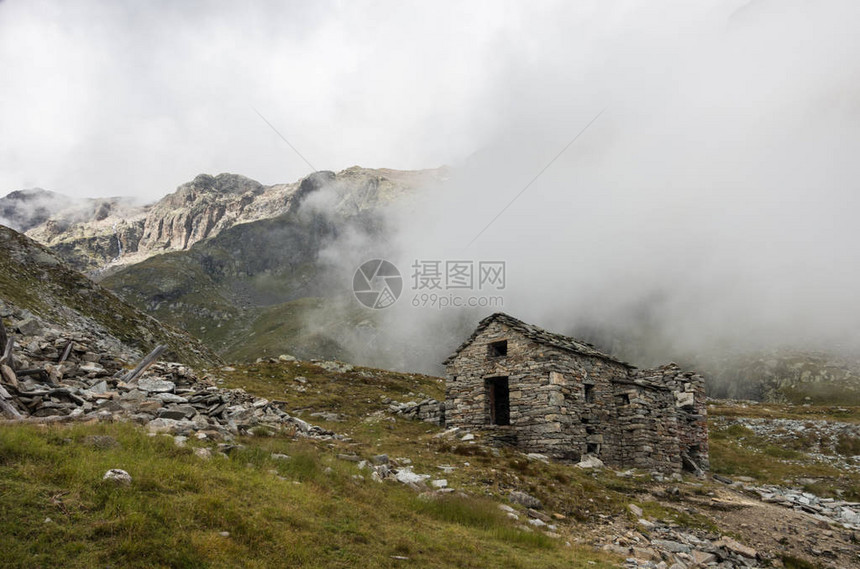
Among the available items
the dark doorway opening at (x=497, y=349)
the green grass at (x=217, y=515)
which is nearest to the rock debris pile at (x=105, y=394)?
the green grass at (x=217, y=515)

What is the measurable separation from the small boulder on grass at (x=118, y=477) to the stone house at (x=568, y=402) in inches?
Result: 646

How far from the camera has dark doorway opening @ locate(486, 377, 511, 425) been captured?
79.5 ft

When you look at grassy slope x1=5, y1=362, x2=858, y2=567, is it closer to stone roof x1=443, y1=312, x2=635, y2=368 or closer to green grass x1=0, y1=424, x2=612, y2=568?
green grass x1=0, y1=424, x2=612, y2=568

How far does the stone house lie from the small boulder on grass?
53.9 feet

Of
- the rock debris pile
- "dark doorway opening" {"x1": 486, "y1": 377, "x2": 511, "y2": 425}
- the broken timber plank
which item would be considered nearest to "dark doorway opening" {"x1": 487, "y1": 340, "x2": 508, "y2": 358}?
"dark doorway opening" {"x1": 486, "y1": 377, "x2": 511, "y2": 425}

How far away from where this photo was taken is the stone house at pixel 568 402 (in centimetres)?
2095

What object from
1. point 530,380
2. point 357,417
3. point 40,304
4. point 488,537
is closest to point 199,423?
point 488,537

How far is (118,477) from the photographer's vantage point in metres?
7.46

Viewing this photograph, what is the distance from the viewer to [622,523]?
12.9m

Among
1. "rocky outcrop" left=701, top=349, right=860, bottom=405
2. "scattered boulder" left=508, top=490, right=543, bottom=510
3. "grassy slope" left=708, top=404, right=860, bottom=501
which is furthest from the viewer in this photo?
"rocky outcrop" left=701, top=349, right=860, bottom=405

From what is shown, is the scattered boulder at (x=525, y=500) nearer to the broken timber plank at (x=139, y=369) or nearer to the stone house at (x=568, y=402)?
the stone house at (x=568, y=402)

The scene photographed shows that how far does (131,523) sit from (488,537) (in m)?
7.42

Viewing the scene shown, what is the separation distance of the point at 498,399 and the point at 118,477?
21.2 m

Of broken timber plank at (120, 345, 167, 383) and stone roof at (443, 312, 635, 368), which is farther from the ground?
stone roof at (443, 312, 635, 368)
